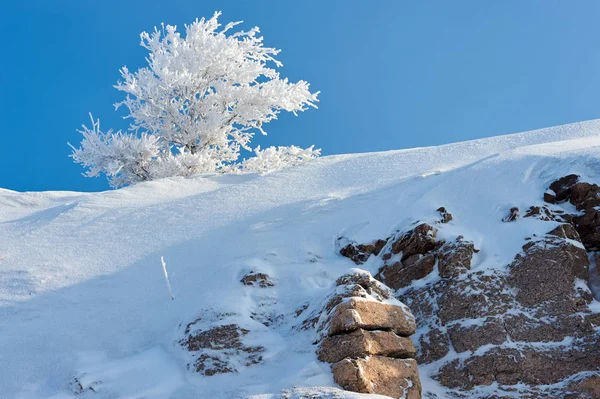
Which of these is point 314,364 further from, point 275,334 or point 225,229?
point 225,229

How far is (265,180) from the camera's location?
1059cm

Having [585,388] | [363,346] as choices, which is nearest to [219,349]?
[363,346]

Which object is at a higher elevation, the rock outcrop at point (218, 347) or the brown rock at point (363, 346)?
the rock outcrop at point (218, 347)

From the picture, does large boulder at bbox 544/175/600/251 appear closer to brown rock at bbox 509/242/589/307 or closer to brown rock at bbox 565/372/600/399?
brown rock at bbox 509/242/589/307

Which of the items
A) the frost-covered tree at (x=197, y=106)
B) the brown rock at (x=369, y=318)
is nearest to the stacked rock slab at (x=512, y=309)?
the brown rock at (x=369, y=318)

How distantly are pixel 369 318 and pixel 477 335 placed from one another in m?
1.11

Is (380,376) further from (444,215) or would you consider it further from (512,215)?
(512,215)

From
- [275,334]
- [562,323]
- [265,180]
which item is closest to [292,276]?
[275,334]

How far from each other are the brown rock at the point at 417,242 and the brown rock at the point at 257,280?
55.5 inches

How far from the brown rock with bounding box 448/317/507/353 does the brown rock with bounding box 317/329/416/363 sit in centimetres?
57

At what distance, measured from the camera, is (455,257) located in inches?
228

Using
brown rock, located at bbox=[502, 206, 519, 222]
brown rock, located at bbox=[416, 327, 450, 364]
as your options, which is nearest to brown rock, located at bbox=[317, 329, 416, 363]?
brown rock, located at bbox=[416, 327, 450, 364]

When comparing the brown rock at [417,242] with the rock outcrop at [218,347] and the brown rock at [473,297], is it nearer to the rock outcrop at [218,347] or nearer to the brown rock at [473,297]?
the brown rock at [473,297]

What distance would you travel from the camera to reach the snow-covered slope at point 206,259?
507 centimetres
